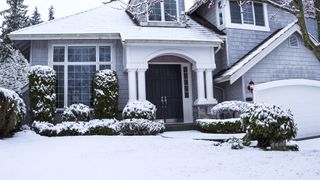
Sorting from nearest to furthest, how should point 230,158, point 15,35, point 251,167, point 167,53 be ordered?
point 251,167 → point 230,158 → point 15,35 → point 167,53

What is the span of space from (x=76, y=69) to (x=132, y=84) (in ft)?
8.99

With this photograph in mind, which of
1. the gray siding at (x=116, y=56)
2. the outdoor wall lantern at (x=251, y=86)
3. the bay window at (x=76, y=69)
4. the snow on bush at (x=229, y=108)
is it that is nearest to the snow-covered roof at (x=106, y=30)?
the gray siding at (x=116, y=56)

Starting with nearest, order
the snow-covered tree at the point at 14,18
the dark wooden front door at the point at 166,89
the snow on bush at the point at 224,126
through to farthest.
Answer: the snow on bush at the point at 224,126
the dark wooden front door at the point at 166,89
the snow-covered tree at the point at 14,18

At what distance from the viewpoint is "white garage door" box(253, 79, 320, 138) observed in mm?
14344

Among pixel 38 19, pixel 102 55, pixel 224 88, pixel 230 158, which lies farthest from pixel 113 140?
pixel 38 19

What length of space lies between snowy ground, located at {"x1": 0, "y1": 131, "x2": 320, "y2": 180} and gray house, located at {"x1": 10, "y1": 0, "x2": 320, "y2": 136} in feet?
16.3

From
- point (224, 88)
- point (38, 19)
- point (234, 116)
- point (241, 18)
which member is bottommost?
point (234, 116)

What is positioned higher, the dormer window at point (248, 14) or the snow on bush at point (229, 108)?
the dormer window at point (248, 14)

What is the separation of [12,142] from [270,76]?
35.6 ft

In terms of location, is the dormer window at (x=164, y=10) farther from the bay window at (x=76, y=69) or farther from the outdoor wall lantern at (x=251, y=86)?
the outdoor wall lantern at (x=251, y=86)

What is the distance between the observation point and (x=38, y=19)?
39500mm

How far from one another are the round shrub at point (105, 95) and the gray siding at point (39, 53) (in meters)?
2.68

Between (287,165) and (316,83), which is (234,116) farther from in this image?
(287,165)

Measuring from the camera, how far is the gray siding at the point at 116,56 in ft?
48.5
